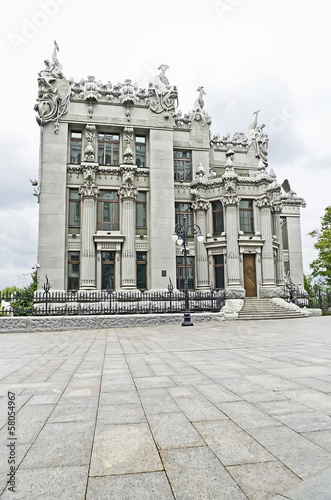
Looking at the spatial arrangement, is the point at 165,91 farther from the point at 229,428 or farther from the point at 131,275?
the point at 229,428

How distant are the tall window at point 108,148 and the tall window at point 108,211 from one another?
285cm

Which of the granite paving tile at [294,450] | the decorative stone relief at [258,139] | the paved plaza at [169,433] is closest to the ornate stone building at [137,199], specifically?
the decorative stone relief at [258,139]

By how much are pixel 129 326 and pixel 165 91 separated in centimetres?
2236

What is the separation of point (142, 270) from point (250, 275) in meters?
9.45

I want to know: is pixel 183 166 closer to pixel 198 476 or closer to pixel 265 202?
pixel 265 202

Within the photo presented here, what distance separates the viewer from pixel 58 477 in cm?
257

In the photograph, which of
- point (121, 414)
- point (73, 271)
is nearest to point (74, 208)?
point (73, 271)

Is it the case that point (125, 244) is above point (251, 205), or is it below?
below

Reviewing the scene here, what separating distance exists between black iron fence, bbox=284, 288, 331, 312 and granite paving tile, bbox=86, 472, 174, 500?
89.7 feet

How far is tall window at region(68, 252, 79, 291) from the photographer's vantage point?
27.0 metres

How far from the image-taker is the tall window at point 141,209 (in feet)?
96.4

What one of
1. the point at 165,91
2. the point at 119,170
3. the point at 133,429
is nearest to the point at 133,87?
the point at 165,91

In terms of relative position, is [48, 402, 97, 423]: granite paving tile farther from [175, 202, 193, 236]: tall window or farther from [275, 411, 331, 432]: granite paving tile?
[175, 202, 193, 236]: tall window

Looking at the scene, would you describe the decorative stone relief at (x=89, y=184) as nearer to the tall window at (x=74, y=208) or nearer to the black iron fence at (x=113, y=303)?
the tall window at (x=74, y=208)
